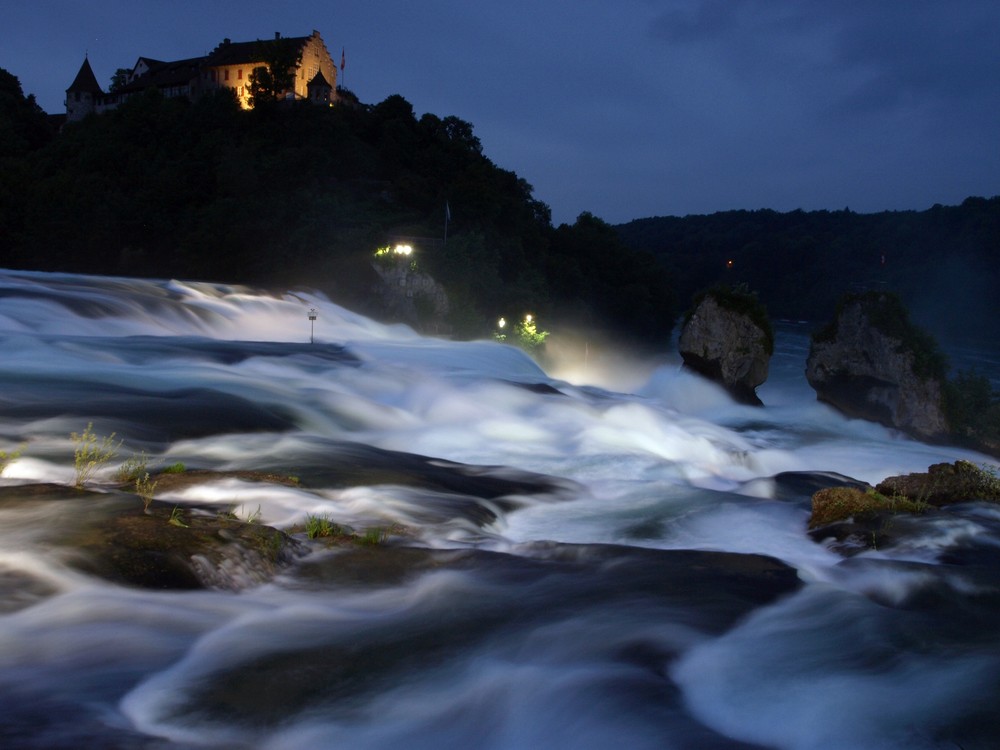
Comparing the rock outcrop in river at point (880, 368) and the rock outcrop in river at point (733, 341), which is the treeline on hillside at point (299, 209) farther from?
the rock outcrop in river at point (880, 368)

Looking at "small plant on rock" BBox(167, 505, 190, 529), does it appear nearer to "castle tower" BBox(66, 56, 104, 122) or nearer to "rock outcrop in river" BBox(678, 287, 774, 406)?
"rock outcrop in river" BBox(678, 287, 774, 406)

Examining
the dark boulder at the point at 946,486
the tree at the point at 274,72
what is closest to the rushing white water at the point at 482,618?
the dark boulder at the point at 946,486

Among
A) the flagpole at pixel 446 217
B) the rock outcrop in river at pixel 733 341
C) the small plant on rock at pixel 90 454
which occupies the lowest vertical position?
the small plant on rock at pixel 90 454

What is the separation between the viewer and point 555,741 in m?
4.60

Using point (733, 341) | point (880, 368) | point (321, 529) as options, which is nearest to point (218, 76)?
point (733, 341)

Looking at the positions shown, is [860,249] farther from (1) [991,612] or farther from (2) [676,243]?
(1) [991,612]

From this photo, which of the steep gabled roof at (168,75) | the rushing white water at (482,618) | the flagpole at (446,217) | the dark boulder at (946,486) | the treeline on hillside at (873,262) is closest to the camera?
the rushing white water at (482,618)

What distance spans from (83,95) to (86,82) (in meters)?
1.47

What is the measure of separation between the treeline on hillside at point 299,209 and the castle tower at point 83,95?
12.0m

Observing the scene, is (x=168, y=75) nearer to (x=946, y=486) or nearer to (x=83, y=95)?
(x=83, y=95)

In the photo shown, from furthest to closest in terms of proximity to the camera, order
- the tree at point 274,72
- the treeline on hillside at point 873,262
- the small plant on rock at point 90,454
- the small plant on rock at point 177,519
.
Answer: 1. the treeline on hillside at point 873,262
2. the tree at point 274,72
3. the small plant on rock at point 90,454
4. the small plant on rock at point 177,519

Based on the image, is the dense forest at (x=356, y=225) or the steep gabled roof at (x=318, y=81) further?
the steep gabled roof at (x=318, y=81)

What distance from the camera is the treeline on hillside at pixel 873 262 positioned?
260ft

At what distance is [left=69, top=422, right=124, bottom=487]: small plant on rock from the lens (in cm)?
804
